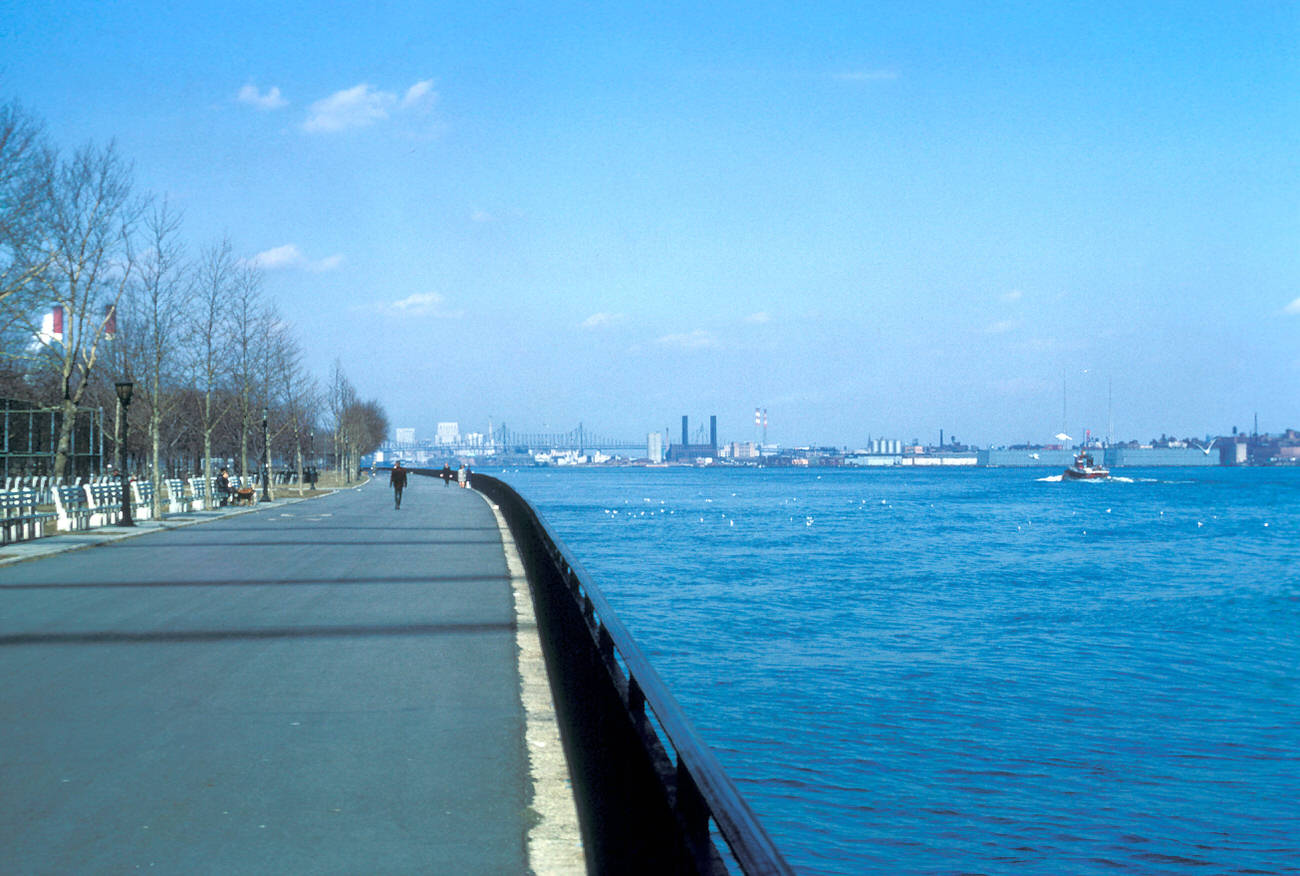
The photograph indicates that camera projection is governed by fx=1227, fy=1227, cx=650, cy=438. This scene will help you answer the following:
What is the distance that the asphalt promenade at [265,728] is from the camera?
5.78 meters

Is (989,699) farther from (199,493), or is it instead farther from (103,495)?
(199,493)

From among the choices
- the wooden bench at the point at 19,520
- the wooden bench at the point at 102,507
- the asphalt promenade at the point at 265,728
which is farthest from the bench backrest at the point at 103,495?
the asphalt promenade at the point at 265,728

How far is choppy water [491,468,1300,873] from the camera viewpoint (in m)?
11.7

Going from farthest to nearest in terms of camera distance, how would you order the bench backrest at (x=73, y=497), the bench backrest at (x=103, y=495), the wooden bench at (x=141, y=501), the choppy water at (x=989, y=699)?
the wooden bench at (x=141, y=501) < the bench backrest at (x=103, y=495) < the bench backrest at (x=73, y=497) < the choppy water at (x=989, y=699)

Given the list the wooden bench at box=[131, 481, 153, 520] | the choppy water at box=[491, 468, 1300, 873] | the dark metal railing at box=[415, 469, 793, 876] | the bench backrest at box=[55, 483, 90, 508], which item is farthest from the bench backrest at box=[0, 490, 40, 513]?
the dark metal railing at box=[415, 469, 793, 876]

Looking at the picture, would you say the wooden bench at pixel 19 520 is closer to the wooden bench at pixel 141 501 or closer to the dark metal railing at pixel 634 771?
the wooden bench at pixel 141 501

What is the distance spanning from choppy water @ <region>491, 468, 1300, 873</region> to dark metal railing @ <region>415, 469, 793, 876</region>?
3877 millimetres

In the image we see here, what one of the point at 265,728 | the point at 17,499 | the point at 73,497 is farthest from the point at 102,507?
the point at 265,728

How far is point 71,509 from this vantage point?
30.2 metres

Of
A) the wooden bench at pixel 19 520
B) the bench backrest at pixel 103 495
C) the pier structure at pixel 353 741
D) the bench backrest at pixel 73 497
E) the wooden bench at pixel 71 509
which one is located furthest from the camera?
the bench backrest at pixel 103 495

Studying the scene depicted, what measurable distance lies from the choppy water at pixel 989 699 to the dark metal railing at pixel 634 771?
3.88 metres

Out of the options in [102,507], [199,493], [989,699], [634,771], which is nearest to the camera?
[634,771]

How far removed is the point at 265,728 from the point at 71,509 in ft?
81.2

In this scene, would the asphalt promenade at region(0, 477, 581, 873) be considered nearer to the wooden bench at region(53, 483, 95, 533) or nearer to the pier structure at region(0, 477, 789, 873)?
the pier structure at region(0, 477, 789, 873)
